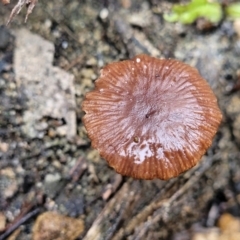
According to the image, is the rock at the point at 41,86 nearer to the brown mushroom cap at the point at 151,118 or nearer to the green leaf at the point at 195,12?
the brown mushroom cap at the point at 151,118

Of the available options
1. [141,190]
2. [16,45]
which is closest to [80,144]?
[141,190]

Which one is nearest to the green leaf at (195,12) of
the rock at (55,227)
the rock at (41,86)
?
the rock at (41,86)

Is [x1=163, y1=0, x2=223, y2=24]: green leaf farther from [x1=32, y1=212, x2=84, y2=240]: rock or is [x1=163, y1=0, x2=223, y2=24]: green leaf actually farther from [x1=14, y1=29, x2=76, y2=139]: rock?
[x1=32, y1=212, x2=84, y2=240]: rock

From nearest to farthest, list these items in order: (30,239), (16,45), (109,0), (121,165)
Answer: (121,165)
(30,239)
(16,45)
(109,0)

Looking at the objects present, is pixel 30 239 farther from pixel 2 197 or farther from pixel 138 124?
pixel 138 124

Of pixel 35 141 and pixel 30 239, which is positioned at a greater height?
pixel 35 141

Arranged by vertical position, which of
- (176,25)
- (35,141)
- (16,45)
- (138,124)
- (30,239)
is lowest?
(30,239)

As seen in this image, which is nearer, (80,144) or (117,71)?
(117,71)
